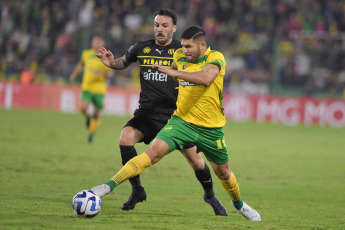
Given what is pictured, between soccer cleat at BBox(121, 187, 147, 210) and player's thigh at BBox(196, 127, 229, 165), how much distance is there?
1133 millimetres

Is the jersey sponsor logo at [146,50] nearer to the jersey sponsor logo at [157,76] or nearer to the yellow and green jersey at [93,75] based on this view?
the jersey sponsor logo at [157,76]

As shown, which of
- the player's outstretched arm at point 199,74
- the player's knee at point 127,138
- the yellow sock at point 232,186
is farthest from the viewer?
the player's knee at point 127,138

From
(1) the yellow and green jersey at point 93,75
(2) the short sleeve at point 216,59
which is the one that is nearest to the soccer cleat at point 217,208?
(2) the short sleeve at point 216,59

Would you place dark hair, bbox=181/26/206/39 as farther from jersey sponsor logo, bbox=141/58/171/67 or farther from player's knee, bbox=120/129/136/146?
player's knee, bbox=120/129/136/146

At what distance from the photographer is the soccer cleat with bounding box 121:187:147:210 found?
295 inches

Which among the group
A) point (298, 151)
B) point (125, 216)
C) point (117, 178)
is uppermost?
point (117, 178)

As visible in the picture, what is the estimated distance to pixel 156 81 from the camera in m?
8.11

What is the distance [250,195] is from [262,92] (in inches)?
684

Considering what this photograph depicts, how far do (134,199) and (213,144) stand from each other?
133 cm

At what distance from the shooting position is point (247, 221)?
23.1ft

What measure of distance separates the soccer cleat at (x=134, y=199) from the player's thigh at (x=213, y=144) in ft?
3.72

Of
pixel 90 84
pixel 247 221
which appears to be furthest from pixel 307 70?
pixel 247 221

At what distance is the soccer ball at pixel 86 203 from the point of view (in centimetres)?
630

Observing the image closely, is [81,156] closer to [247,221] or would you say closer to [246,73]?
[247,221]
